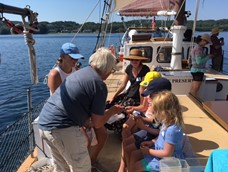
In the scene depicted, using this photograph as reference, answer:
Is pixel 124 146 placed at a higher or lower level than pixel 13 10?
lower

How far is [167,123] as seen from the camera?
93.5 inches

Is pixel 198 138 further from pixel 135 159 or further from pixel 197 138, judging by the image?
pixel 135 159

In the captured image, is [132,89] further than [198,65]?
No

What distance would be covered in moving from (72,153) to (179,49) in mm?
4636

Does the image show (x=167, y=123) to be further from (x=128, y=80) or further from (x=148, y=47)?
(x=148, y=47)

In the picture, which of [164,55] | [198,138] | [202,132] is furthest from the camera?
[164,55]

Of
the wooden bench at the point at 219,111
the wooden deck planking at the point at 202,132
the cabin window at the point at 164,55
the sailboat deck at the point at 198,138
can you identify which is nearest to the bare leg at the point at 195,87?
the wooden deck planking at the point at 202,132

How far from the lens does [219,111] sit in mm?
3871

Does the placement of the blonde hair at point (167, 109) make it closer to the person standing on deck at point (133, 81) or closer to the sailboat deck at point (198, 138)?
the sailboat deck at point (198, 138)

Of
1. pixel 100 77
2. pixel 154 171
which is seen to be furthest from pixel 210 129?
pixel 100 77

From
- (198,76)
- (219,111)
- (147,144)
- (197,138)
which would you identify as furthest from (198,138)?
(198,76)

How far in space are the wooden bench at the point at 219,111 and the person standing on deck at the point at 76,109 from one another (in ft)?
6.06

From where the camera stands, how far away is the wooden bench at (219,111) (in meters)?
3.58

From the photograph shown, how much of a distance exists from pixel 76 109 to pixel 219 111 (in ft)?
7.77
